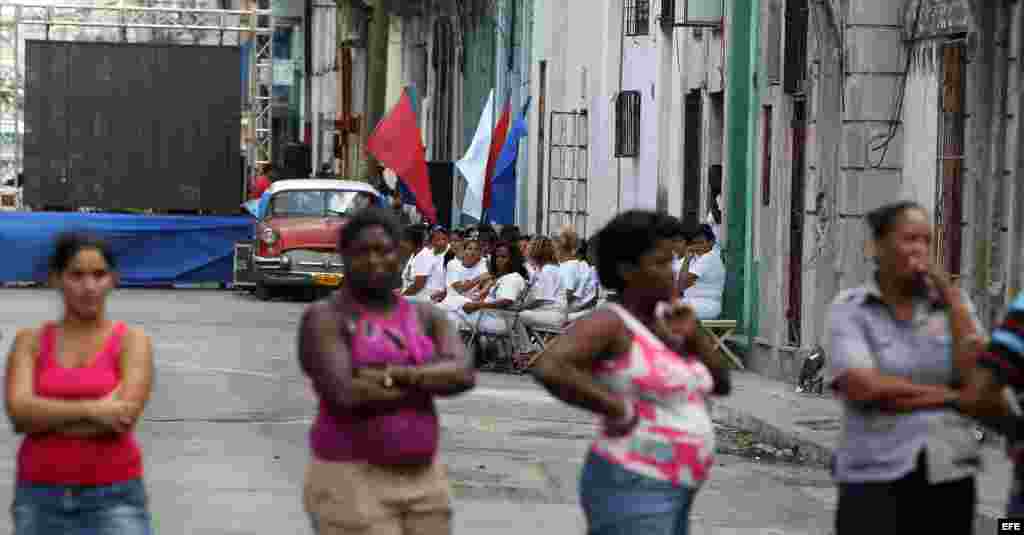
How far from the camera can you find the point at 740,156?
24766 millimetres

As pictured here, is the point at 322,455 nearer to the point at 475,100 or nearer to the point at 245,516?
the point at 245,516

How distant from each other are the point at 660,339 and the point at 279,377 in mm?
14586

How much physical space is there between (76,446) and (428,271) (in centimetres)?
1925

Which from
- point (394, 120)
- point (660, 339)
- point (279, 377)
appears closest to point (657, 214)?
point (660, 339)

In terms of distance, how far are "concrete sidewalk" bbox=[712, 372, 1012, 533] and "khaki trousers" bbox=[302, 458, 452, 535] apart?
19.5 ft

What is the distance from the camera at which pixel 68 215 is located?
38000 mm

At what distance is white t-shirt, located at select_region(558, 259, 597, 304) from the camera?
23.4 m

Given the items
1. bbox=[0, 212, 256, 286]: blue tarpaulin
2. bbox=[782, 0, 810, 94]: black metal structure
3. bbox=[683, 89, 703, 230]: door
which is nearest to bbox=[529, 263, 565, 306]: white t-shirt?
bbox=[782, 0, 810, 94]: black metal structure

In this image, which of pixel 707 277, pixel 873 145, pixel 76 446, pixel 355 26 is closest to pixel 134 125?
pixel 707 277

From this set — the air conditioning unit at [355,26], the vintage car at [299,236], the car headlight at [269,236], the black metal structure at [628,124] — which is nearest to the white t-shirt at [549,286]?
the black metal structure at [628,124]

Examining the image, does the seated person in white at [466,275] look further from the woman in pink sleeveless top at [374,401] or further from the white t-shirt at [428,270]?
the woman in pink sleeveless top at [374,401]

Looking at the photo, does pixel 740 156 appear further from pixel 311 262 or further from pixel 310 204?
pixel 310 204

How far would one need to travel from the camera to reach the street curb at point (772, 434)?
612 inches

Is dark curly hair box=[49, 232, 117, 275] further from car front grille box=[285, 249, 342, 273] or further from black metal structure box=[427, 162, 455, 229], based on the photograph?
black metal structure box=[427, 162, 455, 229]
